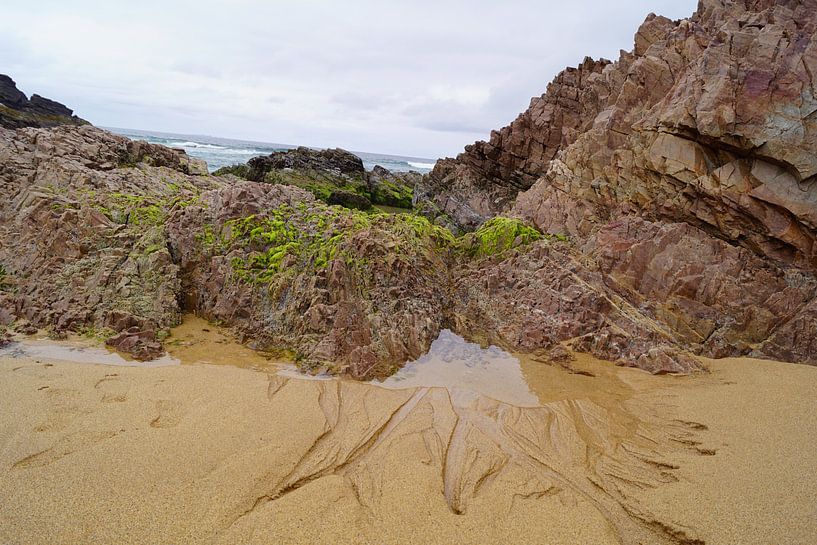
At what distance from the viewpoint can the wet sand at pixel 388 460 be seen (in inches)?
158

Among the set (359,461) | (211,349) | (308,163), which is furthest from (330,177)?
(359,461)

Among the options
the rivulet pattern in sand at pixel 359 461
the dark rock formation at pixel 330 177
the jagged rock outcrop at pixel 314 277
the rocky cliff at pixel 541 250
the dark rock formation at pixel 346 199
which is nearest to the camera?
the rivulet pattern in sand at pixel 359 461

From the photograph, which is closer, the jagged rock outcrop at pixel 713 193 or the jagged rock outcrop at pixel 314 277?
the jagged rock outcrop at pixel 314 277

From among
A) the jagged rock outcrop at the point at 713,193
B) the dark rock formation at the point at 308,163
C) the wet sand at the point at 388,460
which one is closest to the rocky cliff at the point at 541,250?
the jagged rock outcrop at the point at 713,193

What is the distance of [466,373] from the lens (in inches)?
300

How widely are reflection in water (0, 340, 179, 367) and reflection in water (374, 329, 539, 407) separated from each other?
4.28 meters

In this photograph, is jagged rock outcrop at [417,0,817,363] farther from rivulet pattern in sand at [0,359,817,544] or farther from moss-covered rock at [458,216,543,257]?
rivulet pattern in sand at [0,359,817,544]

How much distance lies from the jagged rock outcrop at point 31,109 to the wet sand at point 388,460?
53.5 metres

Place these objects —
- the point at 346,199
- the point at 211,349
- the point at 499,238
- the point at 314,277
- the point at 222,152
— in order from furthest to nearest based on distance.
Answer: the point at 222,152, the point at 346,199, the point at 499,238, the point at 314,277, the point at 211,349

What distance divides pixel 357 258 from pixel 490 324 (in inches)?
137

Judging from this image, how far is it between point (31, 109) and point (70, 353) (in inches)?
2684

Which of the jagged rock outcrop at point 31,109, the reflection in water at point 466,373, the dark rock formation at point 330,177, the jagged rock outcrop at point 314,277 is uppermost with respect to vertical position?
the jagged rock outcrop at point 31,109

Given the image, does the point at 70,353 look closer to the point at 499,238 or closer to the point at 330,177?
the point at 499,238

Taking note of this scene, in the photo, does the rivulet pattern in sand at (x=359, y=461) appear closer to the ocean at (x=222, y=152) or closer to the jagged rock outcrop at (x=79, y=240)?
the jagged rock outcrop at (x=79, y=240)
